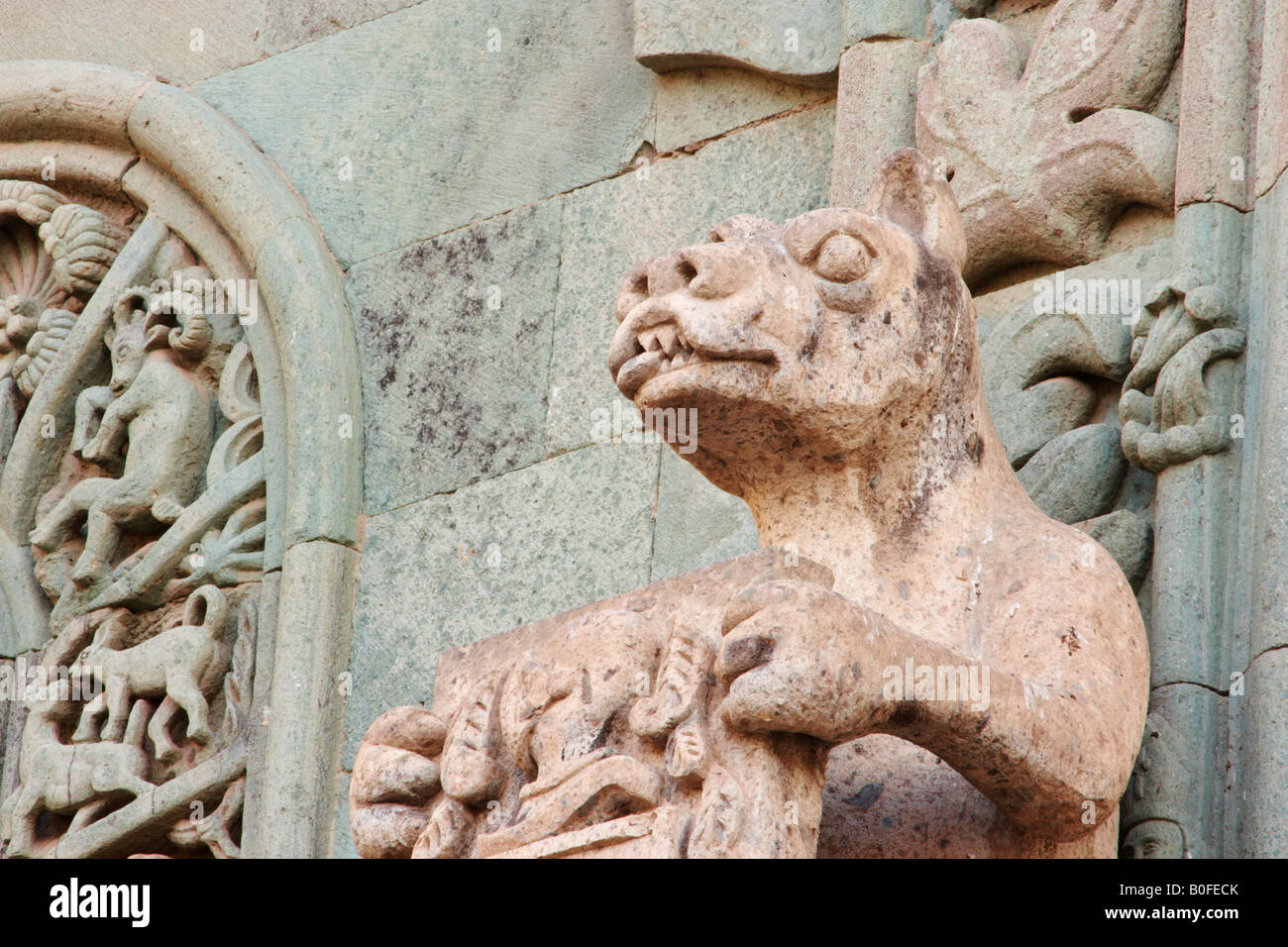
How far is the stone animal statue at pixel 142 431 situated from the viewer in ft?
15.0

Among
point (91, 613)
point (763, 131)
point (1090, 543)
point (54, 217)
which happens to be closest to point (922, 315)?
point (1090, 543)

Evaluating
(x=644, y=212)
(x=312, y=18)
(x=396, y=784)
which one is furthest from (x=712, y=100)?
(x=396, y=784)

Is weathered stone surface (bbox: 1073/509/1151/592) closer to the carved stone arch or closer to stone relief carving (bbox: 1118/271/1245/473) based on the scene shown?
stone relief carving (bbox: 1118/271/1245/473)

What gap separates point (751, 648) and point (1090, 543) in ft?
2.14

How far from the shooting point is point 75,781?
14.2 ft

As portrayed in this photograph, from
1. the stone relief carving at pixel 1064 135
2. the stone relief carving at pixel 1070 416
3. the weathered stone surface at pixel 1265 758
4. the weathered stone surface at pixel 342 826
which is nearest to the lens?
the weathered stone surface at pixel 1265 758

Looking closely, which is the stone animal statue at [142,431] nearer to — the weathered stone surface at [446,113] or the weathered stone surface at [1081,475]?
the weathered stone surface at [446,113]

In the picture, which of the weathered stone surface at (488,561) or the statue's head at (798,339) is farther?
the weathered stone surface at (488,561)

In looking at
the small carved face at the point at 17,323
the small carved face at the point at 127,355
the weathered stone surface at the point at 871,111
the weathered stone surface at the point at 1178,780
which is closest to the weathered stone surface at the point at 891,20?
the weathered stone surface at the point at 871,111

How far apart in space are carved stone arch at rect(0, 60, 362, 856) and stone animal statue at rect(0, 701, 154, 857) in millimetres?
38

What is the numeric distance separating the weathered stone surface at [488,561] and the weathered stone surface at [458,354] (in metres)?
0.07

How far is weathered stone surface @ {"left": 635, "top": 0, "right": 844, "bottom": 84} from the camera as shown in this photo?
419 cm

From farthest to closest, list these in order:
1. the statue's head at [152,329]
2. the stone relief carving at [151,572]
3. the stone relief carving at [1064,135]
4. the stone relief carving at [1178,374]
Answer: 1. the statue's head at [152,329]
2. the stone relief carving at [151,572]
3. the stone relief carving at [1064,135]
4. the stone relief carving at [1178,374]

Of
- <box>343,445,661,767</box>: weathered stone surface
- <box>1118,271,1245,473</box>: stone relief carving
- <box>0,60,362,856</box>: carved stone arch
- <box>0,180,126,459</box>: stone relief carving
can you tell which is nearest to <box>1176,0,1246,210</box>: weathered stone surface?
<box>1118,271,1245,473</box>: stone relief carving
